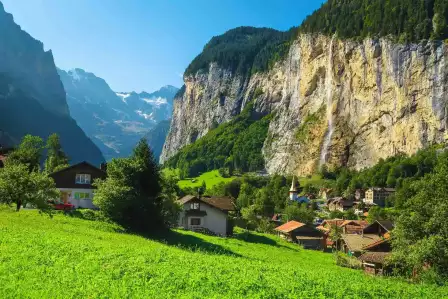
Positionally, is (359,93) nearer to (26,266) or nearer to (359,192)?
(359,192)

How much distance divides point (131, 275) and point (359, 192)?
5205 inches

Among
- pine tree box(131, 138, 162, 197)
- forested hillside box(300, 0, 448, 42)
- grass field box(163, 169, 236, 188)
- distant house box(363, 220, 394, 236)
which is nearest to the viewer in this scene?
pine tree box(131, 138, 162, 197)

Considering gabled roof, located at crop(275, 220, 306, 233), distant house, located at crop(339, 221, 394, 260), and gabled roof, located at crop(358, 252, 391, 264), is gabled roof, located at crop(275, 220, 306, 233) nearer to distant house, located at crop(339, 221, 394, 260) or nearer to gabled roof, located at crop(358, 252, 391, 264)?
distant house, located at crop(339, 221, 394, 260)

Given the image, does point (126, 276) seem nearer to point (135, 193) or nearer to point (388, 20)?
point (135, 193)

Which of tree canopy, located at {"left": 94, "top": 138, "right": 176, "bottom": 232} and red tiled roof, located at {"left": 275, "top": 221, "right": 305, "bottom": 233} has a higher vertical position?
tree canopy, located at {"left": 94, "top": 138, "right": 176, "bottom": 232}

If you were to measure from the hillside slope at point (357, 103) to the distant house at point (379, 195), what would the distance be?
1768 cm

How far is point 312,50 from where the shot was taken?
602ft

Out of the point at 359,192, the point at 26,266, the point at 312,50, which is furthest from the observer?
the point at 312,50

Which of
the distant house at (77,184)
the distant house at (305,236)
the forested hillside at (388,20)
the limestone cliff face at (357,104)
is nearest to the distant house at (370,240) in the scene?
the distant house at (305,236)

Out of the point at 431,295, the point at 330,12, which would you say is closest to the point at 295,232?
the point at 431,295

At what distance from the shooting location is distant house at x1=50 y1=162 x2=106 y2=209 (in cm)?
5600

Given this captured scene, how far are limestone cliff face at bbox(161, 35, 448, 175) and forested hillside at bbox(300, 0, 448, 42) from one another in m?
4.28

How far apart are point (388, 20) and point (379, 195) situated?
6805cm

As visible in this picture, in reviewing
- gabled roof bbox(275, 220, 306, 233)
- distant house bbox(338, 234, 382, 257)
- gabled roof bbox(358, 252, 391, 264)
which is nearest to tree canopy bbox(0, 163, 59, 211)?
gabled roof bbox(358, 252, 391, 264)
